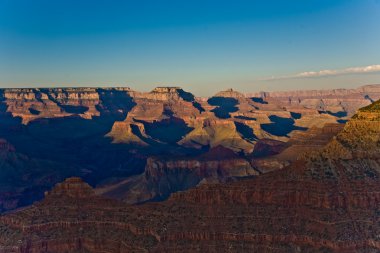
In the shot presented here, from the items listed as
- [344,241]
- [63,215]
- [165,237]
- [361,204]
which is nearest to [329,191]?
[361,204]

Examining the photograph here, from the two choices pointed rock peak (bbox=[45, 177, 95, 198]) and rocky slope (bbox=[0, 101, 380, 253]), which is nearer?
rocky slope (bbox=[0, 101, 380, 253])

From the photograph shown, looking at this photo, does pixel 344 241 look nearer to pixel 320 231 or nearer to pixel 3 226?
pixel 320 231

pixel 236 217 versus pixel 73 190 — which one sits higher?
pixel 73 190

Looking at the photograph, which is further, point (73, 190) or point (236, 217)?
point (73, 190)
